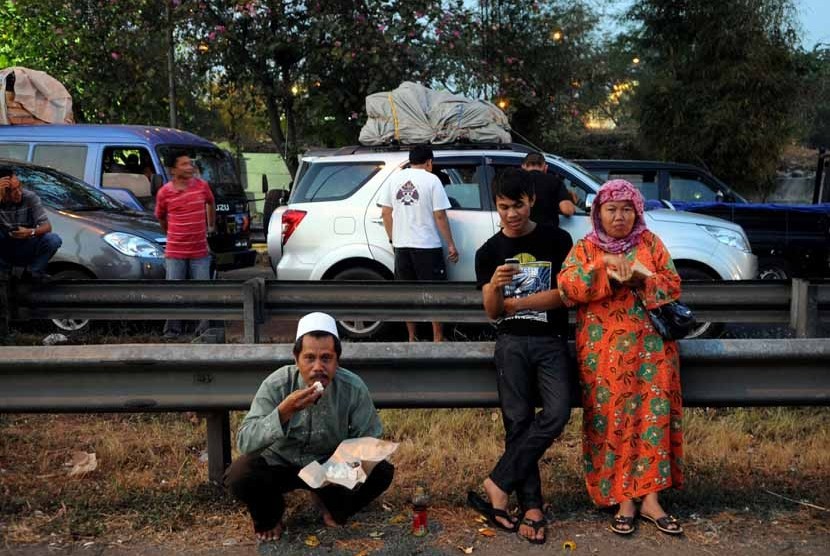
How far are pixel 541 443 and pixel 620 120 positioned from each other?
27.0 metres

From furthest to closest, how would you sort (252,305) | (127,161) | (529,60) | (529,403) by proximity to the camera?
(529,60)
(127,161)
(252,305)
(529,403)

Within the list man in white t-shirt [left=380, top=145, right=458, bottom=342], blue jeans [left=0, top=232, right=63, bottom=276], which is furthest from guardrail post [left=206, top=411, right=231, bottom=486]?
blue jeans [left=0, top=232, right=63, bottom=276]

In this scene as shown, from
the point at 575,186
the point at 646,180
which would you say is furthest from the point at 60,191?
the point at 646,180

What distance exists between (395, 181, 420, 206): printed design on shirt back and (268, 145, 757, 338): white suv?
774 mm

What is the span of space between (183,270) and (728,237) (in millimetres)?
5028

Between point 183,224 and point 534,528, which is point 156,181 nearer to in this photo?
point 183,224

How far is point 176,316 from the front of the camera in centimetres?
747

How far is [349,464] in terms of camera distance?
3.72 m

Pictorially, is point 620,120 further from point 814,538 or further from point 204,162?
point 814,538

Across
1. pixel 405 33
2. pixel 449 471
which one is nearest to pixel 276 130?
pixel 405 33

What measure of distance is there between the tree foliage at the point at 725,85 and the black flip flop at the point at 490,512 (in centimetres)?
1688

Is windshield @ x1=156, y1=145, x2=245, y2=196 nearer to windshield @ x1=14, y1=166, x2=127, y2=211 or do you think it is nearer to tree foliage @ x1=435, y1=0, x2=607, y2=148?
windshield @ x1=14, y1=166, x2=127, y2=211

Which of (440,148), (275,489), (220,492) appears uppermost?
(440,148)

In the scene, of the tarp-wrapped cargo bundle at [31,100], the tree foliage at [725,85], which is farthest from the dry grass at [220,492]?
the tree foliage at [725,85]
